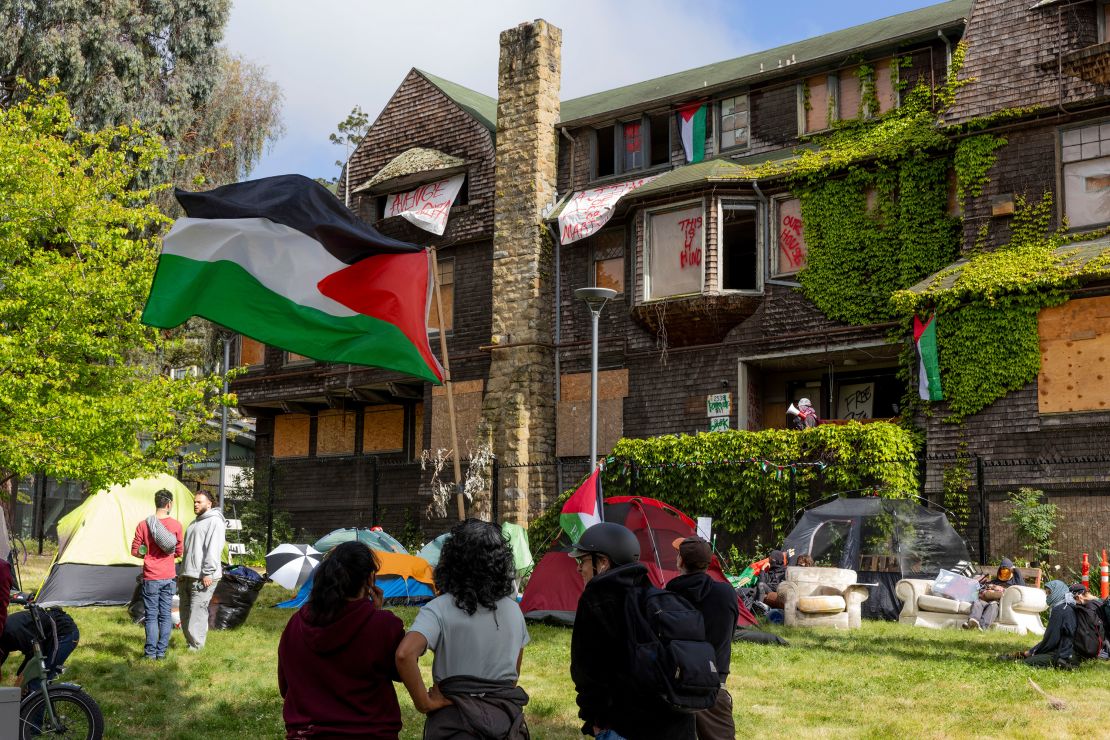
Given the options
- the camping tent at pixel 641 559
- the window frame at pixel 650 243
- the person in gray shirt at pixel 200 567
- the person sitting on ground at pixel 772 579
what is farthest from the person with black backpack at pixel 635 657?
the window frame at pixel 650 243

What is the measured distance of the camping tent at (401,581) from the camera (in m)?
18.6

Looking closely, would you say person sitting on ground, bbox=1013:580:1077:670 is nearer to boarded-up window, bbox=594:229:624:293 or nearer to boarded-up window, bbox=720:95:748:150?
boarded-up window, bbox=594:229:624:293

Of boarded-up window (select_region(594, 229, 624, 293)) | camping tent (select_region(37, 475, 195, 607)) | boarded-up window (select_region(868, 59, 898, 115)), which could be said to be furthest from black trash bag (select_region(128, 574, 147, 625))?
boarded-up window (select_region(868, 59, 898, 115))

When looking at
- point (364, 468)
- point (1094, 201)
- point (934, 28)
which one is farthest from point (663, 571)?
point (364, 468)

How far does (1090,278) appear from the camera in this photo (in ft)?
65.3

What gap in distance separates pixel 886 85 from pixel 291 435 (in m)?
19.3

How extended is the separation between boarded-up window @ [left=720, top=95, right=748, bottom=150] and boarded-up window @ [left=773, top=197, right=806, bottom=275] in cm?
227

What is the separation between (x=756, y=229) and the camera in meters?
25.3

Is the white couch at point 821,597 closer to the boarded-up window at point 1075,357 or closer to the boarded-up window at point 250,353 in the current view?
the boarded-up window at point 1075,357

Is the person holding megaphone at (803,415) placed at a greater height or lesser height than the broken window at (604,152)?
lesser

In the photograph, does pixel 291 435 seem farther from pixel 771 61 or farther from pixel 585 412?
pixel 771 61

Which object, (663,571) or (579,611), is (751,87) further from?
(579,611)

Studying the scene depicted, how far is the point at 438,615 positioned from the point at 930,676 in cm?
843

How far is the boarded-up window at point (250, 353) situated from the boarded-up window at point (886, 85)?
1887 centimetres
